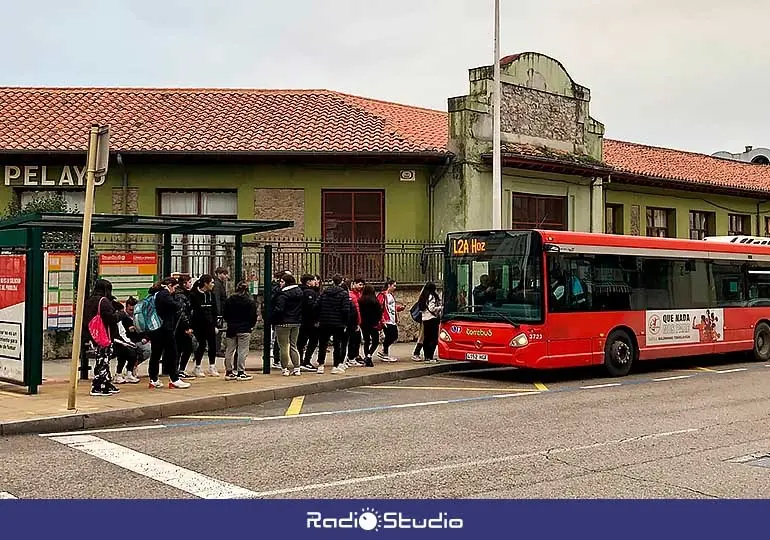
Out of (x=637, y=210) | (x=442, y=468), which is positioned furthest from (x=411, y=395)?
(x=637, y=210)

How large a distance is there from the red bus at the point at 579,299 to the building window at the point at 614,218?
10358 millimetres

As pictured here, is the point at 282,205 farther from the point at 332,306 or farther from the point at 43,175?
the point at 332,306

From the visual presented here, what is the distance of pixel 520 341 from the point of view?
1502 cm

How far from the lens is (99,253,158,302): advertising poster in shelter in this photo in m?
16.4

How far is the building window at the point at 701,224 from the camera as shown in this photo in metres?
31.6

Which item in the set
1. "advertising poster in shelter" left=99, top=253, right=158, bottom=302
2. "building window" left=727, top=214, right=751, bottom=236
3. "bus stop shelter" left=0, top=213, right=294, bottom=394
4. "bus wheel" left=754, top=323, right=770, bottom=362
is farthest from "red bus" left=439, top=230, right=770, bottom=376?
"building window" left=727, top=214, right=751, bottom=236

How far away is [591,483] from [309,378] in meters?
7.93

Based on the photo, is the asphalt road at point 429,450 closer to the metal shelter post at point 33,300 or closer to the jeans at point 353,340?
the jeans at point 353,340

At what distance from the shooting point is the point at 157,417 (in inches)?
453

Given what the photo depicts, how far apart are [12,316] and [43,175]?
1068 centimetres

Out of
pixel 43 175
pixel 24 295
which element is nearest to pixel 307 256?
pixel 43 175

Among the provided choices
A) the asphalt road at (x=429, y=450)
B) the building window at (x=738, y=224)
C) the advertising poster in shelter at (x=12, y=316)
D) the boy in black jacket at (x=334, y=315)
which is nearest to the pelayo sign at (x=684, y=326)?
the asphalt road at (x=429, y=450)

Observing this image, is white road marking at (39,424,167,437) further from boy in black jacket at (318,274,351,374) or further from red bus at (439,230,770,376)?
red bus at (439,230,770,376)

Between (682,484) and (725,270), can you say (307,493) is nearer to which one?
(682,484)
